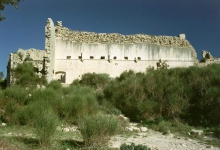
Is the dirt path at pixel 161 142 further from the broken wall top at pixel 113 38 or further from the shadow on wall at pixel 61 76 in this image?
the broken wall top at pixel 113 38

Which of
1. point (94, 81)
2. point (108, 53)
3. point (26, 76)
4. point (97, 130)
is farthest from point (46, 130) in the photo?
point (108, 53)

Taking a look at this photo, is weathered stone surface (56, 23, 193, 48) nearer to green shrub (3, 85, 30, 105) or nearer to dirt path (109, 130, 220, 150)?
green shrub (3, 85, 30, 105)

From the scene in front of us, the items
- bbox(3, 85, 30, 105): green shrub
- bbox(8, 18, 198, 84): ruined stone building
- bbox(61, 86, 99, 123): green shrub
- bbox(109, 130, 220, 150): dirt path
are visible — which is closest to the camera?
bbox(109, 130, 220, 150): dirt path

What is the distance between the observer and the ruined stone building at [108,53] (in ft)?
67.2

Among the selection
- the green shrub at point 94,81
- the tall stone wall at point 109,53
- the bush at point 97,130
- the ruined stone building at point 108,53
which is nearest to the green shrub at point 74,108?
the bush at point 97,130

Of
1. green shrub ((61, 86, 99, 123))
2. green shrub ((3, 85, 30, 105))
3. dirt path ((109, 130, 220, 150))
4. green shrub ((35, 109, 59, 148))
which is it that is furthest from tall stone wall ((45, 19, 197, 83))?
green shrub ((35, 109, 59, 148))

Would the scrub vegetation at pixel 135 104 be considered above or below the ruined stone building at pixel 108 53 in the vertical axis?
below

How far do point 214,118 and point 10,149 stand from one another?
8260 mm

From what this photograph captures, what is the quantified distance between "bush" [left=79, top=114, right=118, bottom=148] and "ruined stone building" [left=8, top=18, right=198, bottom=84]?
46.4 ft

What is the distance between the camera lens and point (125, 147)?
5.29 m

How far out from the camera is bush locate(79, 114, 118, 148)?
5562 millimetres

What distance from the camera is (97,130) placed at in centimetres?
555

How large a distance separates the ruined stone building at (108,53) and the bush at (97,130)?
14.2 m

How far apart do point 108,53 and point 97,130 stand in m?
16.5
